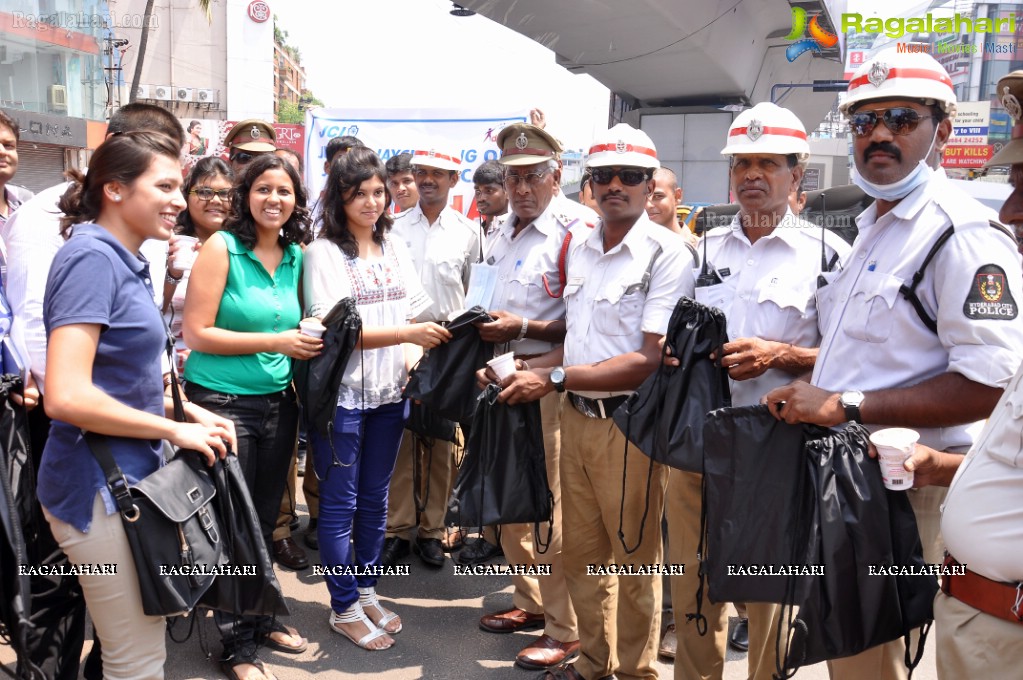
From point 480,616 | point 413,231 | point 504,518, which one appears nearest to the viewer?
point 504,518

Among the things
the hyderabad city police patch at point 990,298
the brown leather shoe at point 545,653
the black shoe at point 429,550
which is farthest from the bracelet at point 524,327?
the hyderabad city police patch at point 990,298

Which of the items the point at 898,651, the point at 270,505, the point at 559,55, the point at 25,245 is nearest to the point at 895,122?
the point at 898,651

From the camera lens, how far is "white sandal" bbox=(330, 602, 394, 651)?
12.6ft

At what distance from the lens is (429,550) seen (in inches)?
196

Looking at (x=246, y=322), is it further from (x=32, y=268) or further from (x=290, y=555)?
(x=290, y=555)

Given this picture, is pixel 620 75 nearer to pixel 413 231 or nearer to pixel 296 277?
pixel 413 231

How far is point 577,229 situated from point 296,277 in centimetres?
138

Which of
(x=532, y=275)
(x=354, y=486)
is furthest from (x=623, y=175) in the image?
(x=354, y=486)

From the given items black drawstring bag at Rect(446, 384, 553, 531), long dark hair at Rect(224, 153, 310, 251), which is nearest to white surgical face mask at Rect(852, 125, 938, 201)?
black drawstring bag at Rect(446, 384, 553, 531)

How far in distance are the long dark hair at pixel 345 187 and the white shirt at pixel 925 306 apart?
226 cm

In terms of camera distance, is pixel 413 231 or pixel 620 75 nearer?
pixel 413 231

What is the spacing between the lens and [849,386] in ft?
7.60

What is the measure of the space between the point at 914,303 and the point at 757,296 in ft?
2.58

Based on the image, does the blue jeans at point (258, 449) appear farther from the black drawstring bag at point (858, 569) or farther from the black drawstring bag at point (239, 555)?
the black drawstring bag at point (858, 569)
